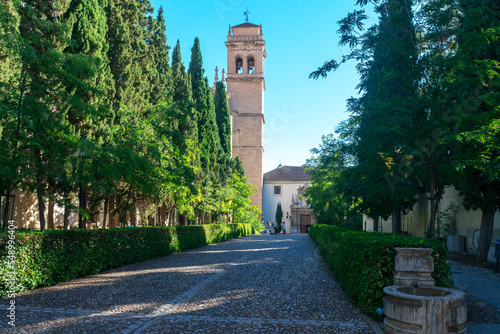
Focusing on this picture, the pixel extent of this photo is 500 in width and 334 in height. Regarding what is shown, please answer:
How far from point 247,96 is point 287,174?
16.6 m

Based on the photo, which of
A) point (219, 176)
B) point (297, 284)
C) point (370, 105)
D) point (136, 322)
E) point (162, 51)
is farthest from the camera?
point (219, 176)

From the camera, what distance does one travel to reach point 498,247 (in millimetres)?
10539

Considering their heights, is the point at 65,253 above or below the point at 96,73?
below

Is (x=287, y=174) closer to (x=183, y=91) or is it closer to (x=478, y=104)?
(x=183, y=91)

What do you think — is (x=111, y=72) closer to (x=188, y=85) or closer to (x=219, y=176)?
(x=188, y=85)

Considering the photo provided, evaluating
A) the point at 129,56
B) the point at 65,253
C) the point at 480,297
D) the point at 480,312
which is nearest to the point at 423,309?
the point at 480,312

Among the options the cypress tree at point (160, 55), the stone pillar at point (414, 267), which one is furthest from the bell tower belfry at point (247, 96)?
the stone pillar at point (414, 267)

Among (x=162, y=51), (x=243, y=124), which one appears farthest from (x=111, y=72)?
(x=243, y=124)

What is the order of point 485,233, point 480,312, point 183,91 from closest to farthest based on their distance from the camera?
point 480,312 < point 485,233 < point 183,91

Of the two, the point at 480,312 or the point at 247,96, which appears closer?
the point at 480,312

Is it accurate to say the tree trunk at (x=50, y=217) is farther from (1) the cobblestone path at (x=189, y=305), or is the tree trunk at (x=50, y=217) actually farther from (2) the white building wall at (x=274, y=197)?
(2) the white building wall at (x=274, y=197)

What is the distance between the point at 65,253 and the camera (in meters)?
8.66

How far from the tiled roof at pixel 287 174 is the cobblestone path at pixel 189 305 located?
187ft

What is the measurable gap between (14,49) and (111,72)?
8.66m
